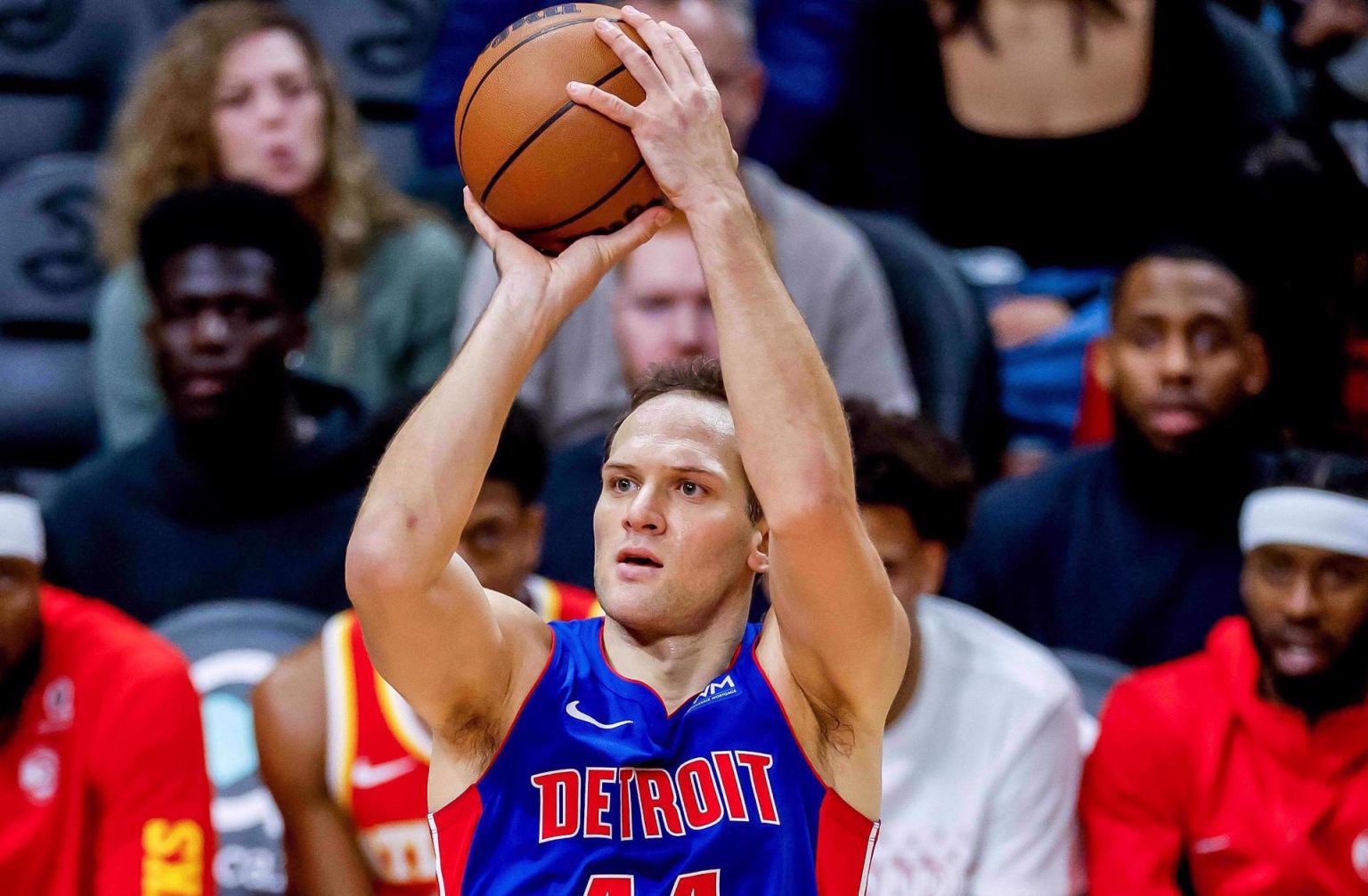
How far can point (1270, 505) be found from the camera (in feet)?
12.9

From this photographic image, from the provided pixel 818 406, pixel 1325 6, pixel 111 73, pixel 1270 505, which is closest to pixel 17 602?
pixel 818 406

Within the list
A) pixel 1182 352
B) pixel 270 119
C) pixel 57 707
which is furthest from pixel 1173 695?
pixel 270 119

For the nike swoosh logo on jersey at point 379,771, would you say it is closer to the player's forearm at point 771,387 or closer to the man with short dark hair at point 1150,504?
the man with short dark hair at point 1150,504

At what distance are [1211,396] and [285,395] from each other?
7.44ft

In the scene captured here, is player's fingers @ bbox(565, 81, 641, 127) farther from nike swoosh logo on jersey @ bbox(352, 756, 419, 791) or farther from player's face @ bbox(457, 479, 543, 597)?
nike swoosh logo on jersey @ bbox(352, 756, 419, 791)

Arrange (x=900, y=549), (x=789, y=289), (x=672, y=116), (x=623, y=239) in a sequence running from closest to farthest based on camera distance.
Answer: (x=672, y=116) → (x=623, y=239) → (x=900, y=549) → (x=789, y=289)

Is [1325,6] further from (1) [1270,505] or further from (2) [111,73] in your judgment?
(2) [111,73]

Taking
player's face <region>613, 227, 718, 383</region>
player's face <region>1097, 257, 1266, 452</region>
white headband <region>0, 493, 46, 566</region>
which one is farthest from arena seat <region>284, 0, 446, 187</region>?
player's face <region>1097, 257, 1266, 452</region>

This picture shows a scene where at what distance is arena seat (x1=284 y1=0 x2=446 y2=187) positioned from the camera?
6473 mm

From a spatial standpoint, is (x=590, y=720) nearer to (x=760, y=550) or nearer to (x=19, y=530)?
(x=760, y=550)

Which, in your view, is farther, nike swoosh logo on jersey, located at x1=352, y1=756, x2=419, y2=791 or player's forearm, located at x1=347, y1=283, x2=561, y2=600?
nike swoosh logo on jersey, located at x1=352, y1=756, x2=419, y2=791

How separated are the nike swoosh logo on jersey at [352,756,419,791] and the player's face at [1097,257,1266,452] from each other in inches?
74.8

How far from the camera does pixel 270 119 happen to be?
18.0ft

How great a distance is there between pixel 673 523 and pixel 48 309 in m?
3.79
